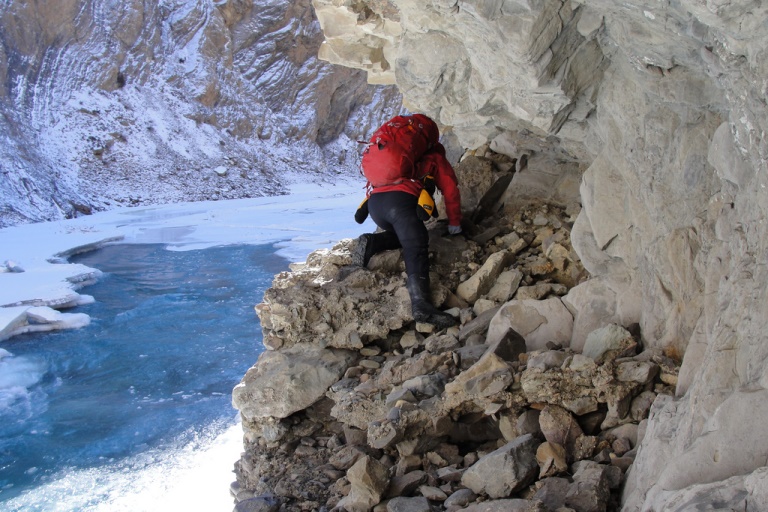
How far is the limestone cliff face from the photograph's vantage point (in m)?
1.57

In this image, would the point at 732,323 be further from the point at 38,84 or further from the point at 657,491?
the point at 38,84

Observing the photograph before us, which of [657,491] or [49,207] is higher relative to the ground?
[657,491]

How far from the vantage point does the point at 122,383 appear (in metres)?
6.02

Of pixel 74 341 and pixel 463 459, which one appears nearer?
pixel 463 459

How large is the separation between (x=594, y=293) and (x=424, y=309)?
906 millimetres

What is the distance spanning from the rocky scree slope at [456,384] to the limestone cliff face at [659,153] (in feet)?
0.83

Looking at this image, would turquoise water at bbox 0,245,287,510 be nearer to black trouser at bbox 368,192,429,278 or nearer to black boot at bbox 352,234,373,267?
black boot at bbox 352,234,373,267

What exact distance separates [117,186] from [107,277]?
34.5 feet

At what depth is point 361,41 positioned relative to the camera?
458cm

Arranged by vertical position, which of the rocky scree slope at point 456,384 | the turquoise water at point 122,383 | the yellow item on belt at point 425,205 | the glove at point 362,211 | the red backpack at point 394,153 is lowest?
the turquoise water at point 122,383

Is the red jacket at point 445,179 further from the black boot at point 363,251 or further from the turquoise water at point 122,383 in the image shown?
the turquoise water at point 122,383

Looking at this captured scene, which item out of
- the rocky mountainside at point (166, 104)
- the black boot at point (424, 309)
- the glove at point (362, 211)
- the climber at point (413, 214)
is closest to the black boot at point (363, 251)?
the climber at point (413, 214)

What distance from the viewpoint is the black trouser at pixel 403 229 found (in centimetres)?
371

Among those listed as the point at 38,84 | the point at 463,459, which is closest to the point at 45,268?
the point at 463,459
